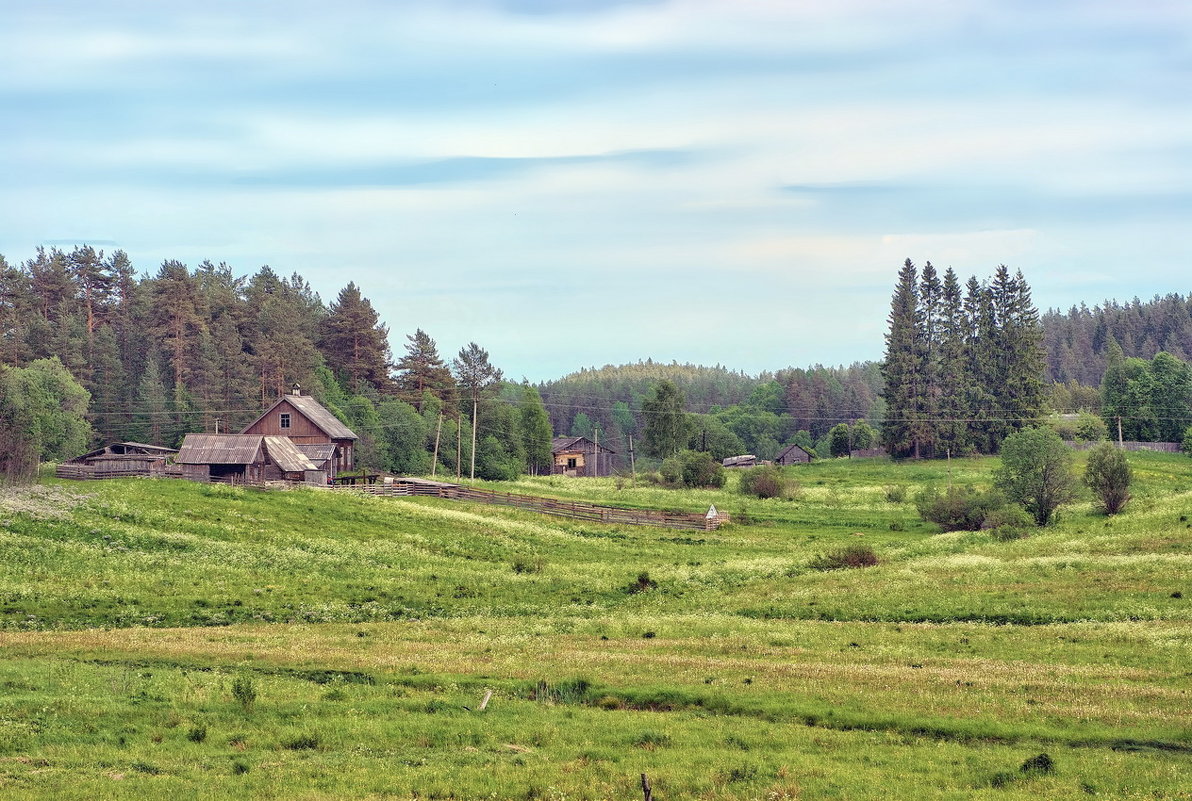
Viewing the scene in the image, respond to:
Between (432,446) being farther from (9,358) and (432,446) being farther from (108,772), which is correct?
(108,772)

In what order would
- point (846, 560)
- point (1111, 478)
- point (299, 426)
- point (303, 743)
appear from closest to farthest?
point (303, 743) → point (846, 560) → point (1111, 478) → point (299, 426)

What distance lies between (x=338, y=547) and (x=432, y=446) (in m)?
80.6

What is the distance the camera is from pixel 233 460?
8438 cm

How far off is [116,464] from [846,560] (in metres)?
56.6

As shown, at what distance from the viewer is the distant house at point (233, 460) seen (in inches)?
3327

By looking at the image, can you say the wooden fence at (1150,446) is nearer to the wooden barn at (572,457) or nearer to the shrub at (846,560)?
the wooden barn at (572,457)

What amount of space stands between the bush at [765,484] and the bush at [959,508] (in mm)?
22993

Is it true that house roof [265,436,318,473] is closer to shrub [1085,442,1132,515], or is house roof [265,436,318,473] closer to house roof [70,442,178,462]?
house roof [70,442,178,462]

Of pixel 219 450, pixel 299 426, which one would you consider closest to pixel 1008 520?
pixel 219 450

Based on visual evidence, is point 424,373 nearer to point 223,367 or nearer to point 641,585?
point 223,367

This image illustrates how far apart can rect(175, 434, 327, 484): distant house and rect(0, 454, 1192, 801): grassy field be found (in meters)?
14.8

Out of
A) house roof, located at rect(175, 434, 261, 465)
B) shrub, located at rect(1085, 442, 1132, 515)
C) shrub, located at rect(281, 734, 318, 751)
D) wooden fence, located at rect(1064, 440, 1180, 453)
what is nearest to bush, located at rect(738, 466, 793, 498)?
shrub, located at rect(1085, 442, 1132, 515)

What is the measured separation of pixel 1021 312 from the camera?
145 m

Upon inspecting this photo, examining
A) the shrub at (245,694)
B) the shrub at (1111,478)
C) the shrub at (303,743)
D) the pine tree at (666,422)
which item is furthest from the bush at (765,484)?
the shrub at (303,743)
